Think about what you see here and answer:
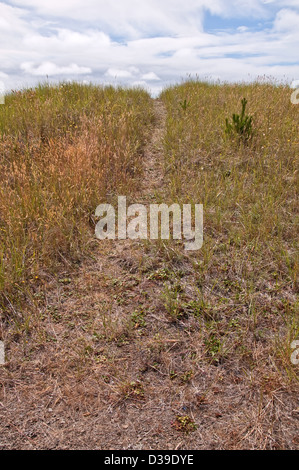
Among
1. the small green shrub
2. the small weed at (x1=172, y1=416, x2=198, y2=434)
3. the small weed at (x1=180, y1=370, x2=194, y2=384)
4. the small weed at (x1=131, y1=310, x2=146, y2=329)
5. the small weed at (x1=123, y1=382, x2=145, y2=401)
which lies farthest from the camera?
the small green shrub

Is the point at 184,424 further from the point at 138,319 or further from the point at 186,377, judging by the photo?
the point at 138,319

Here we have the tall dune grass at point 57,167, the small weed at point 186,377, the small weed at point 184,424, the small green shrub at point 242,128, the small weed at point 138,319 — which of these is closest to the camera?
the small weed at point 184,424

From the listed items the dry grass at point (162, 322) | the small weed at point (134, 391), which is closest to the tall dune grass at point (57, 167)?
the dry grass at point (162, 322)

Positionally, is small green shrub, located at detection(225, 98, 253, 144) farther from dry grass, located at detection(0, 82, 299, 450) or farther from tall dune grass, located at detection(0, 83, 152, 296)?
tall dune grass, located at detection(0, 83, 152, 296)

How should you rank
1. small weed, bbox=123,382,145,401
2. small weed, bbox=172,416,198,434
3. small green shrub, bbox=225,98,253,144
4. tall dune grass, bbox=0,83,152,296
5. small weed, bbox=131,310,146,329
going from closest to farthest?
small weed, bbox=172,416,198,434, small weed, bbox=123,382,145,401, small weed, bbox=131,310,146,329, tall dune grass, bbox=0,83,152,296, small green shrub, bbox=225,98,253,144

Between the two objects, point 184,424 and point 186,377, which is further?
point 186,377

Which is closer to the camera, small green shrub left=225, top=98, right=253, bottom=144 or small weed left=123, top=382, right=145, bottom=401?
small weed left=123, top=382, right=145, bottom=401

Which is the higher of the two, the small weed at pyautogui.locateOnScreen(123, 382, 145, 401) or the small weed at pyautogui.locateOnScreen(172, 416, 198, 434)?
the small weed at pyautogui.locateOnScreen(123, 382, 145, 401)

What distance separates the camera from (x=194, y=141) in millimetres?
6121

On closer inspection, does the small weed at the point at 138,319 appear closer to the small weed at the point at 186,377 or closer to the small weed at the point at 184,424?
the small weed at the point at 186,377

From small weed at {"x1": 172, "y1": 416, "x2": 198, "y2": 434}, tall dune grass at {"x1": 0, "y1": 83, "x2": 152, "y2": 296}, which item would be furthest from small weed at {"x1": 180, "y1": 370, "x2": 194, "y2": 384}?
tall dune grass at {"x1": 0, "y1": 83, "x2": 152, "y2": 296}

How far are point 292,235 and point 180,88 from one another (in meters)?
7.05

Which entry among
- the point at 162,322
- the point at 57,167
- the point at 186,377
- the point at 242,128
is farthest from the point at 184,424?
the point at 242,128
